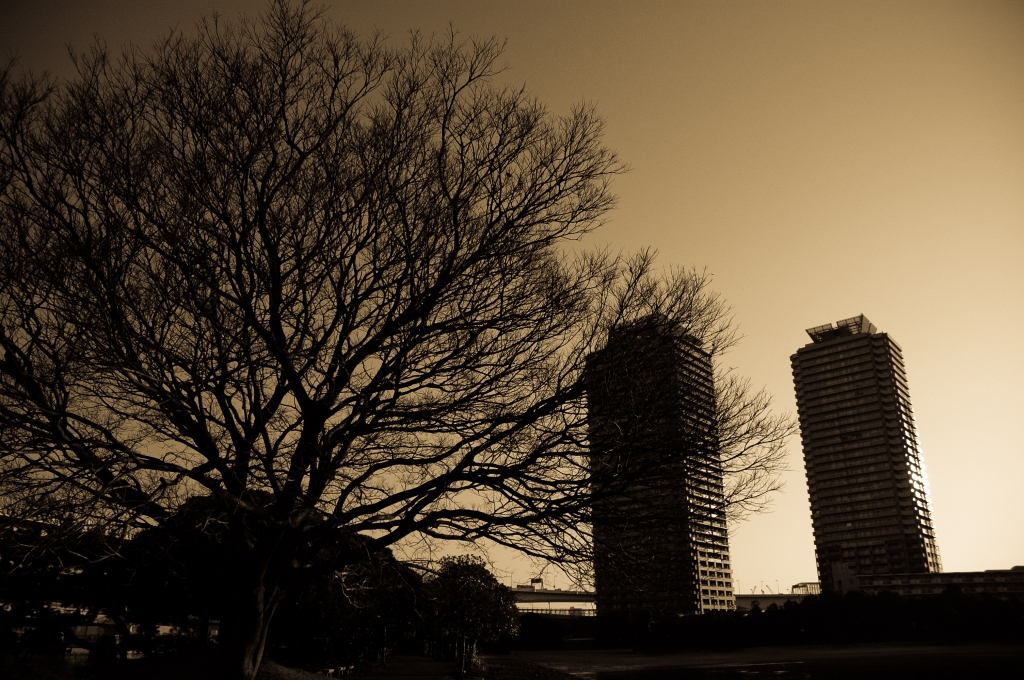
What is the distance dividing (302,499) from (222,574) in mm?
1613

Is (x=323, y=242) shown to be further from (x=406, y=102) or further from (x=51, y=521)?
(x=51, y=521)

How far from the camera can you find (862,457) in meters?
127

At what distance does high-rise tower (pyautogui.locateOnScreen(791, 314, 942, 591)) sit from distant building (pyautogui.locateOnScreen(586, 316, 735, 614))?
123 metres

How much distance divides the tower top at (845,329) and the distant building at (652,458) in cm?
14704

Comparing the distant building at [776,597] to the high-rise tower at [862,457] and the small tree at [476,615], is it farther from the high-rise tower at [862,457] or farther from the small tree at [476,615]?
the small tree at [476,615]

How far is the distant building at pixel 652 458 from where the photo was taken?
21.7ft

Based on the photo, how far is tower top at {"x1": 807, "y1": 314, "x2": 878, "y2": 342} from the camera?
13875 cm

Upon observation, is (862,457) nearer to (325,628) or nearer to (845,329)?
(845,329)

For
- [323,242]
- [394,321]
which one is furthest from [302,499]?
[323,242]

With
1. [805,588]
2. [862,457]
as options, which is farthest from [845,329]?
[805,588]

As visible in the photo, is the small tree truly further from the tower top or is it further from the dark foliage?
the tower top

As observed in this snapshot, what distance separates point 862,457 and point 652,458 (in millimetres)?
140155

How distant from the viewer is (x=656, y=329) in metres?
7.07

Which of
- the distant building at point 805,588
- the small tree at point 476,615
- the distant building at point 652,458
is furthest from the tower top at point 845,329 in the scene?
the distant building at point 652,458
